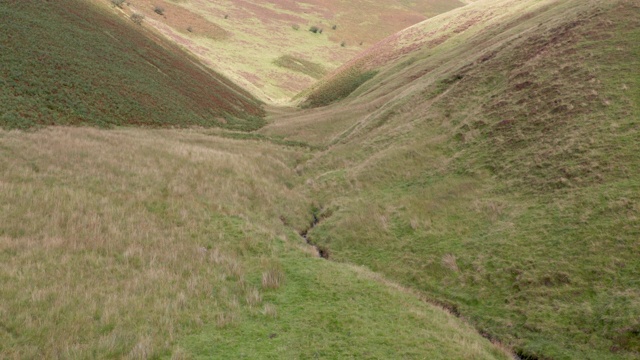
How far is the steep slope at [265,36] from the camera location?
105 m

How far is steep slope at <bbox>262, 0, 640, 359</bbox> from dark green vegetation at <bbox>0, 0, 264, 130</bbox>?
1958cm

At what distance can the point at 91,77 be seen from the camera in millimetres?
37094

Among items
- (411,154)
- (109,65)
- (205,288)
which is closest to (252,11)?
(109,65)

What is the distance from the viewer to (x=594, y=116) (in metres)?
19.5

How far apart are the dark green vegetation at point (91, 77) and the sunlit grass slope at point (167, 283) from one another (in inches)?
425

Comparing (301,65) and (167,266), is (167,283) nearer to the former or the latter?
(167,266)

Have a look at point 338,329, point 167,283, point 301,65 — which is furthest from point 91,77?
point 301,65

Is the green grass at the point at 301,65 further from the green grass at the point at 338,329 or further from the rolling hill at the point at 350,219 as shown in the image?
the green grass at the point at 338,329

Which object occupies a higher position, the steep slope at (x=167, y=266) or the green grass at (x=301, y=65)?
the green grass at (x=301, y=65)

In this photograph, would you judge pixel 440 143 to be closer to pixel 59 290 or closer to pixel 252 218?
pixel 252 218

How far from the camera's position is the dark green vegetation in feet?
95.0

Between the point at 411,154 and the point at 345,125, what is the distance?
21132 mm

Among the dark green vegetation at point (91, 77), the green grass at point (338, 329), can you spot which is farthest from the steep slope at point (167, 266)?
the dark green vegetation at point (91, 77)

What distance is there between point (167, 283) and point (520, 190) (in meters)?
16.3
